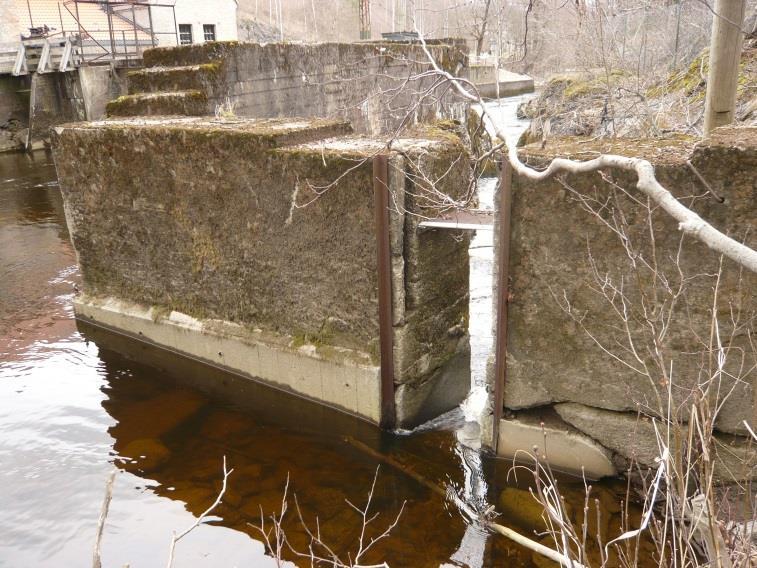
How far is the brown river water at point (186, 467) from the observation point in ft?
14.0

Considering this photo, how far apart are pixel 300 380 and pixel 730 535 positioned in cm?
402

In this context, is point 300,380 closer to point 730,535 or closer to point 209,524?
point 209,524

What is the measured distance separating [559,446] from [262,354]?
272 centimetres

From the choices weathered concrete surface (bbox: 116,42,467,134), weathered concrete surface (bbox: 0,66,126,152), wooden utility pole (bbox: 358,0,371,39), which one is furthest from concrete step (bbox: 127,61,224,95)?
wooden utility pole (bbox: 358,0,371,39)

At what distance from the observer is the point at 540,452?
480 cm

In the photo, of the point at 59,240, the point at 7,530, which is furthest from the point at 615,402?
the point at 59,240

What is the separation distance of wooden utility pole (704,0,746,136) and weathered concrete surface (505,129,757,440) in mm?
1262

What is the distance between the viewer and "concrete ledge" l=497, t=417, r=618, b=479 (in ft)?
14.9

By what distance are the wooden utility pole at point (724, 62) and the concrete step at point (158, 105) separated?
5.29 metres

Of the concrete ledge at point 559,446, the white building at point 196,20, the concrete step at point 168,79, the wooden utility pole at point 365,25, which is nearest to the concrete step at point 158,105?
the concrete step at point 168,79

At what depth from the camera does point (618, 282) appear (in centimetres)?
418

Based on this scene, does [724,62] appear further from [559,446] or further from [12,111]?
[12,111]

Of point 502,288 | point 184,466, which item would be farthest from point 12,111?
point 502,288

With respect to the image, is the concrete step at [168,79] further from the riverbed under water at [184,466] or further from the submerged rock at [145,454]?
the submerged rock at [145,454]
